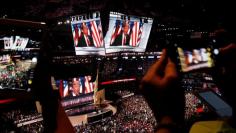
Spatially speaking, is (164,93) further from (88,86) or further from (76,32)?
(76,32)

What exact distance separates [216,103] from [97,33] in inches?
112

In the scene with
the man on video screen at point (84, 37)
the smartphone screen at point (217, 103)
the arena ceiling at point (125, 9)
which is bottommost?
the smartphone screen at point (217, 103)

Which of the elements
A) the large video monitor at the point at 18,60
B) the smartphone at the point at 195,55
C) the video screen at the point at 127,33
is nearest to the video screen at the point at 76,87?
the video screen at the point at 127,33

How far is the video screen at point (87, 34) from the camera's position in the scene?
3977 millimetres

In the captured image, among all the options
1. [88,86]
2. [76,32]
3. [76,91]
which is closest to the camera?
[76,91]

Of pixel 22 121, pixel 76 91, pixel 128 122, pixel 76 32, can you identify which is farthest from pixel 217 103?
pixel 76 32

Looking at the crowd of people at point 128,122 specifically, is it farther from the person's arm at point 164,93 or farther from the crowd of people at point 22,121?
the person's arm at point 164,93

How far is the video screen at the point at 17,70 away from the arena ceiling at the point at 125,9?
2457 mm

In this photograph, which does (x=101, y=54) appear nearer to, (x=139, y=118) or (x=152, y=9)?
(x=152, y=9)

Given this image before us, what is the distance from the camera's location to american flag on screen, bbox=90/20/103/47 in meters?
4.07

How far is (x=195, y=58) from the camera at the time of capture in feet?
2.85

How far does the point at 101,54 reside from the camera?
14.5ft

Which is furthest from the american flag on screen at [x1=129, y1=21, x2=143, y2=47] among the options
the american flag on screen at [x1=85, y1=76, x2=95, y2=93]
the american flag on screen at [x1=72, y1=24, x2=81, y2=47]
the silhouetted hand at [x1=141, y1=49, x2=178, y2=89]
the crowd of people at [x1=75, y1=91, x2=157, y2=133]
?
the silhouetted hand at [x1=141, y1=49, x2=178, y2=89]

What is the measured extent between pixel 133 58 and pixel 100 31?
81cm
